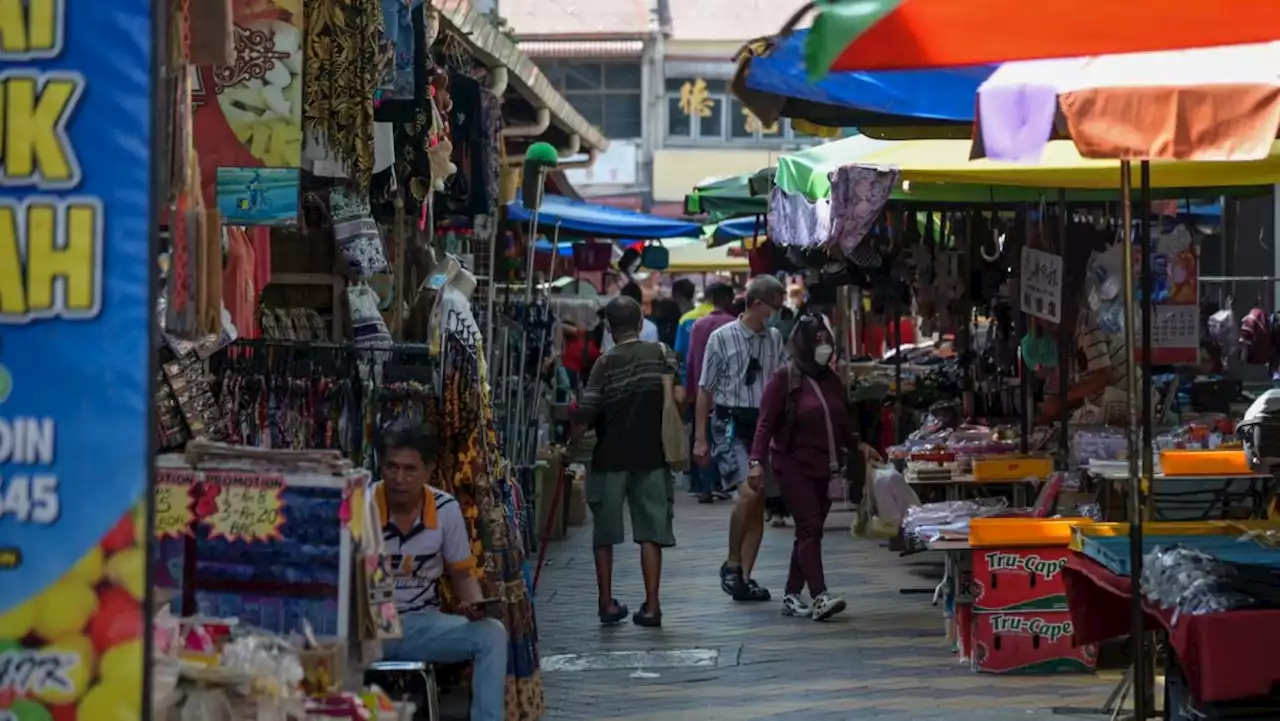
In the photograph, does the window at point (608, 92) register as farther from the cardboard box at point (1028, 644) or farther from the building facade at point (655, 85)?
the cardboard box at point (1028, 644)

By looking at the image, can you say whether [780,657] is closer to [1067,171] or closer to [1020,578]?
[1020,578]

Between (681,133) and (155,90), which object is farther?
(681,133)

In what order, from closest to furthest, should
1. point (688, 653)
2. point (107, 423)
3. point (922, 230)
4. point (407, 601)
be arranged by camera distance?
point (107, 423) < point (407, 601) < point (688, 653) < point (922, 230)

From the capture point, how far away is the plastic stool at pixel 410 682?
7340mm

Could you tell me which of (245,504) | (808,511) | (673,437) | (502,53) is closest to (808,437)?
(808,511)

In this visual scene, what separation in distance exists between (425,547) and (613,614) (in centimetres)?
452

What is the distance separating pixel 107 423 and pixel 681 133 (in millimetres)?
42685

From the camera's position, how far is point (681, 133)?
46.8 meters

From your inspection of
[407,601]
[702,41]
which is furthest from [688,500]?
[702,41]

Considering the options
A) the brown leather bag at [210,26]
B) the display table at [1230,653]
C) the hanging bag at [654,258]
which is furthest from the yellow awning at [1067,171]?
the hanging bag at [654,258]

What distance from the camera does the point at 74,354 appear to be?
4504 mm

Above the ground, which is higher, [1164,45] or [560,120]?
[560,120]

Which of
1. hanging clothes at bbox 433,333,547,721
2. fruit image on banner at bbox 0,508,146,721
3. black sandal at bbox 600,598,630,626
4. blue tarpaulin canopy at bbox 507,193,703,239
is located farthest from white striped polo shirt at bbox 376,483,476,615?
blue tarpaulin canopy at bbox 507,193,703,239

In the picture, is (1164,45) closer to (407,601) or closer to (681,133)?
(407,601)
